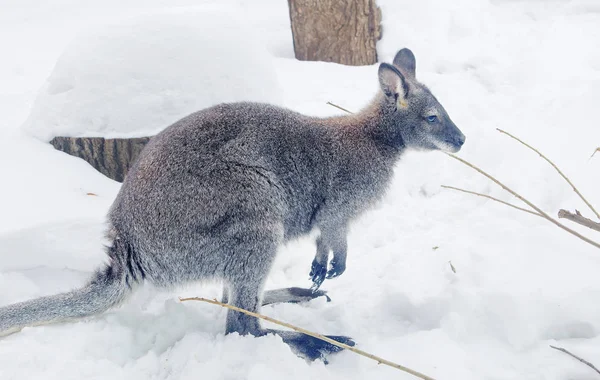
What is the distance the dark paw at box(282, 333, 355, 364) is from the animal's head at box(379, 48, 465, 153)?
53.5 inches

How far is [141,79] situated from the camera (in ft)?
14.3

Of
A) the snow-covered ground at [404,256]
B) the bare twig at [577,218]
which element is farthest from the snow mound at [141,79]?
the bare twig at [577,218]

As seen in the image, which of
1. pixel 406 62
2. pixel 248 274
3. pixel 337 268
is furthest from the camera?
pixel 406 62

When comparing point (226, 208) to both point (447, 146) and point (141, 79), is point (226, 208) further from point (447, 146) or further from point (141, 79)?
point (141, 79)

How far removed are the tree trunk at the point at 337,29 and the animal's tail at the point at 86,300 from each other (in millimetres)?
4643

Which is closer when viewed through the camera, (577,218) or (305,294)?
(577,218)

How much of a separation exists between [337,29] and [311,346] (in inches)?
185

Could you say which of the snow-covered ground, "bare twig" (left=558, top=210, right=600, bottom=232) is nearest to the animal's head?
the snow-covered ground

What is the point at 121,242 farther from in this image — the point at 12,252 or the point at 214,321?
the point at 12,252

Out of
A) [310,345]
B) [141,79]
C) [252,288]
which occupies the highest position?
[141,79]

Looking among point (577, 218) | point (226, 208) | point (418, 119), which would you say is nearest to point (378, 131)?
point (418, 119)

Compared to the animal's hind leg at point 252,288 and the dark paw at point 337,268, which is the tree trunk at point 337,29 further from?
the animal's hind leg at point 252,288

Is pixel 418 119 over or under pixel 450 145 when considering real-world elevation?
over

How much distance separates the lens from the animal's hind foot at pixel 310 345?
9.91 ft
